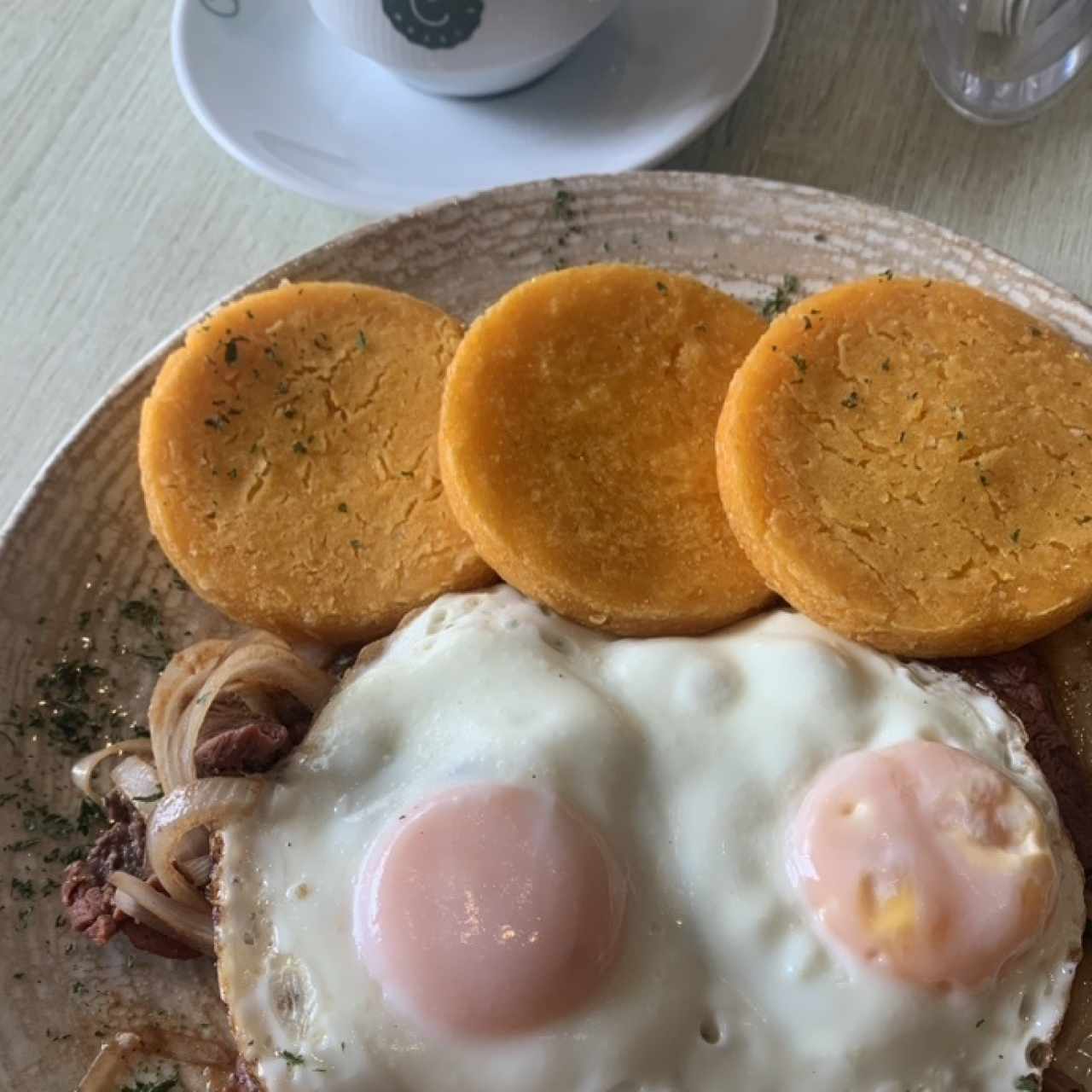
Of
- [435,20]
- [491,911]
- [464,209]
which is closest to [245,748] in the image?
[491,911]

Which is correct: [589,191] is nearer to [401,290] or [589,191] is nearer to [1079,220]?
[401,290]

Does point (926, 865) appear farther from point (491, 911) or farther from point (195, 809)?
point (195, 809)

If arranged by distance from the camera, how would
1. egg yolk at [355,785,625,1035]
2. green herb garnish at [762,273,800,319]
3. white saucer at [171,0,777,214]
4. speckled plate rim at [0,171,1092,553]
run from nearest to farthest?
egg yolk at [355,785,625,1035]
speckled plate rim at [0,171,1092,553]
green herb garnish at [762,273,800,319]
white saucer at [171,0,777,214]

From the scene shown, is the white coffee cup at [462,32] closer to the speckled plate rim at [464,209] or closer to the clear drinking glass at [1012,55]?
the speckled plate rim at [464,209]

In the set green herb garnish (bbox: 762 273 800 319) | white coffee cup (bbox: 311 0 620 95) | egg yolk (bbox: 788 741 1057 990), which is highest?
white coffee cup (bbox: 311 0 620 95)

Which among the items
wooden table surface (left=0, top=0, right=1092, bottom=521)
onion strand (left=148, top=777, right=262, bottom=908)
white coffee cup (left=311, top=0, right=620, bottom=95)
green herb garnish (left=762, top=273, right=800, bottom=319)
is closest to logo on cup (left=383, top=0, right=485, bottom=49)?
white coffee cup (left=311, top=0, right=620, bottom=95)

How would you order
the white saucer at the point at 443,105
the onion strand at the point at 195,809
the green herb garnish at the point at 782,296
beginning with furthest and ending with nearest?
the white saucer at the point at 443,105 → the green herb garnish at the point at 782,296 → the onion strand at the point at 195,809

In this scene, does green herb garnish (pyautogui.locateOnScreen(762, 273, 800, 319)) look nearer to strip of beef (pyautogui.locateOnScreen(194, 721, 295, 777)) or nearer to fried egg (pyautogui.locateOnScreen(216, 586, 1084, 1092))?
fried egg (pyautogui.locateOnScreen(216, 586, 1084, 1092))

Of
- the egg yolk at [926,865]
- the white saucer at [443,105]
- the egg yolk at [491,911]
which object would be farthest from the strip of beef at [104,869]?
the white saucer at [443,105]
